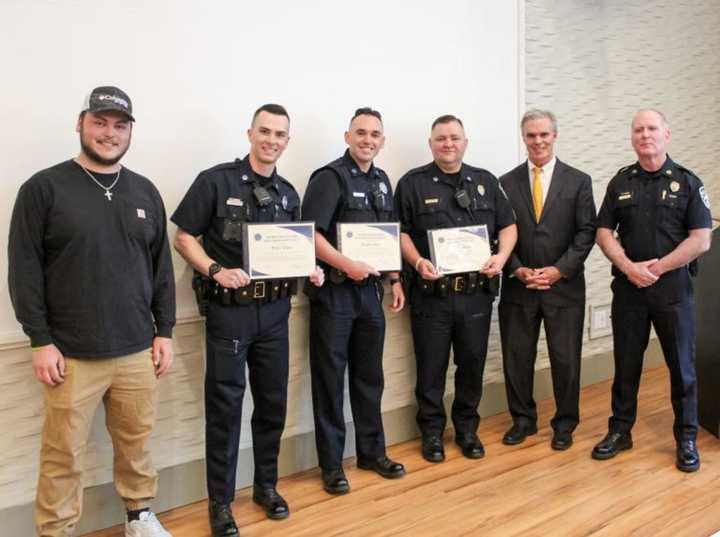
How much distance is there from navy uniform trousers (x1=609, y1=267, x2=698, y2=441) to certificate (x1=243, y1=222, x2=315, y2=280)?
155 cm

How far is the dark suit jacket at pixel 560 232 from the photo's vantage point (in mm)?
3236

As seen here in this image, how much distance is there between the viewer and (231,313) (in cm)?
247

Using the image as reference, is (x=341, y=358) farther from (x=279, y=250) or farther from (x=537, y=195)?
(x=537, y=195)

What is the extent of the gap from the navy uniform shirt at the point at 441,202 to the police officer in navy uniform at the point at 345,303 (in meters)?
0.19

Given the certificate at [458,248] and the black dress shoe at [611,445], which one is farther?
the black dress shoe at [611,445]

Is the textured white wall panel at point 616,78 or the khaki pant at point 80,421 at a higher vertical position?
the textured white wall panel at point 616,78

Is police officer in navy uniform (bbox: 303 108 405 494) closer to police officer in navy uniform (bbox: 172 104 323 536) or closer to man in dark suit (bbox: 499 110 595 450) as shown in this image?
police officer in navy uniform (bbox: 172 104 323 536)

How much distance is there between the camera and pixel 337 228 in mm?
2826

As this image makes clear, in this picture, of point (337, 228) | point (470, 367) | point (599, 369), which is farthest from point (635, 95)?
point (337, 228)

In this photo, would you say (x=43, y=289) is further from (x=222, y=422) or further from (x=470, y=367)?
(x=470, y=367)

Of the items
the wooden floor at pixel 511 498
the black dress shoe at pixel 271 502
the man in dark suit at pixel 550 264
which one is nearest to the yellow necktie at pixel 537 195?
the man in dark suit at pixel 550 264

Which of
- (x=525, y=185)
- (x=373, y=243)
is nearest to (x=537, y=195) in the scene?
(x=525, y=185)

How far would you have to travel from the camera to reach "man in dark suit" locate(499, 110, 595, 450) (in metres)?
3.23

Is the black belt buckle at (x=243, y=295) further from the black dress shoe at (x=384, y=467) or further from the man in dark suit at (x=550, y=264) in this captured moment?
the man in dark suit at (x=550, y=264)
